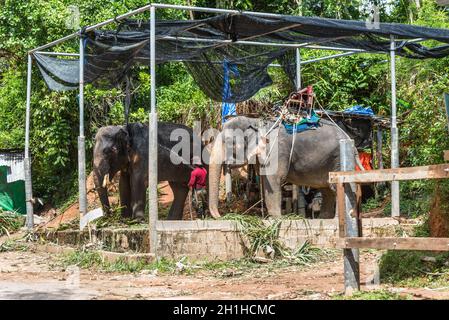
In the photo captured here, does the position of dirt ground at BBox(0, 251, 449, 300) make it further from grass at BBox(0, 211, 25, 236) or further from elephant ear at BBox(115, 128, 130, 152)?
grass at BBox(0, 211, 25, 236)

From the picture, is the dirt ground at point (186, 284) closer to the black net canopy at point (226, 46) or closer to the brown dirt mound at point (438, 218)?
the brown dirt mound at point (438, 218)

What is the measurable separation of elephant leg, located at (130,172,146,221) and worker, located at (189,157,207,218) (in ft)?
2.73

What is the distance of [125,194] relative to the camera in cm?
1587

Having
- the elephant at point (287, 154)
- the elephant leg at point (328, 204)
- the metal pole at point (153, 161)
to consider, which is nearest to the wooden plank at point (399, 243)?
the metal pole at point (153, 161)

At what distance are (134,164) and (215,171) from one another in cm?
157

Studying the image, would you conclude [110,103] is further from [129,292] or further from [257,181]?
[129,292]

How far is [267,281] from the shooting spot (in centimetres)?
1048

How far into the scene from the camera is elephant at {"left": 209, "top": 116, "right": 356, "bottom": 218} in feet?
48.4

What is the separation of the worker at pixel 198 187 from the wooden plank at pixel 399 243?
22.2 feet

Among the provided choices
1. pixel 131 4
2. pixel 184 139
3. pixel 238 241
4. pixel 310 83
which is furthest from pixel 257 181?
pixel 131 4

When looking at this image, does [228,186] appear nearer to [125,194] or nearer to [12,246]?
[125,194]

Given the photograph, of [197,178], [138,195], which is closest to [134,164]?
[138,195]

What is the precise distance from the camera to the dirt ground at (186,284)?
9.22 meters

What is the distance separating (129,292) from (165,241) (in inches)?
91.0
